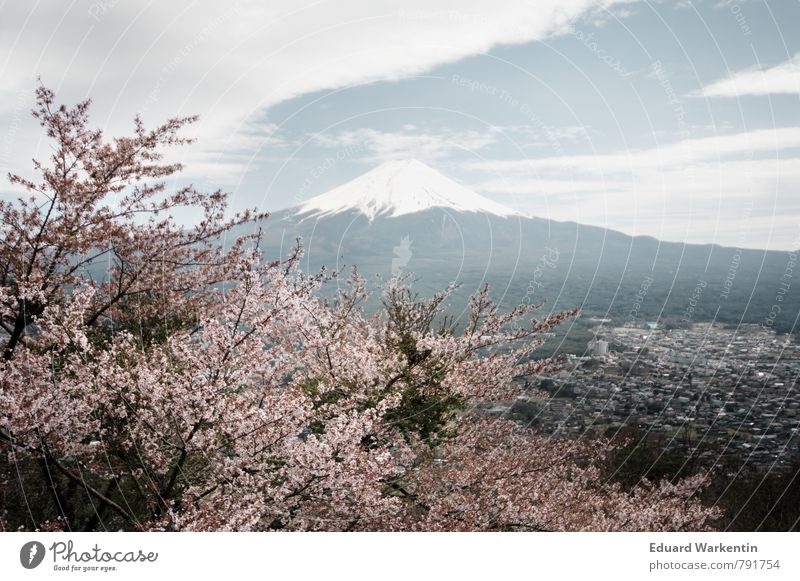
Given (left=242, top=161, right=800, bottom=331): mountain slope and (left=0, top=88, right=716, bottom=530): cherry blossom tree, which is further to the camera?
(left=242, top=161, right=800, bottom=331): mountain slope

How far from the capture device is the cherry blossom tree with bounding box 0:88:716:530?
559 cm

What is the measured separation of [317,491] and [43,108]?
21.9 ft

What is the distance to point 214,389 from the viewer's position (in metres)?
5.26
